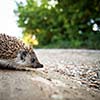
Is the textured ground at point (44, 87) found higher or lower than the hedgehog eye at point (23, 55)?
lower

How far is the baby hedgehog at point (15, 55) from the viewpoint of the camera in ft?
15.9

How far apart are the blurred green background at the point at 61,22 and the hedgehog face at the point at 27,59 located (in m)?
9.13

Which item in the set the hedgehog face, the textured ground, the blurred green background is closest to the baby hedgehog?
the hedgehog face

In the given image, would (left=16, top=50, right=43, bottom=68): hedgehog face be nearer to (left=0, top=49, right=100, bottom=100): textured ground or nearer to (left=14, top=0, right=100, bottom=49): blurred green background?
(left=0, top=49, right=100, bottom=100): textured ground

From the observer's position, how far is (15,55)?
4.93m

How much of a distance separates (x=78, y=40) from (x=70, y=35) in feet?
3.40

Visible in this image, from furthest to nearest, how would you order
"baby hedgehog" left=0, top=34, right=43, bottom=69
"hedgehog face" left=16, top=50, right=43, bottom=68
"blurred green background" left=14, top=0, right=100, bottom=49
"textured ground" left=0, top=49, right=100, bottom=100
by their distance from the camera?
"blurred green background" left=14, top=0, right=100, bottom=49 → "hedgehog face" left=16, top=50, right=43, bottom=68 → "baby hedgehog" left=0, top=34, right=43, bottom=69 → "textured ground" left=0, top=49, right=100, bottom=100

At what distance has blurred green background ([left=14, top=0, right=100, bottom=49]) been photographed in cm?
1496

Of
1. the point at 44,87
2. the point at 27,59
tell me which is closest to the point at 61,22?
the point at 27,59

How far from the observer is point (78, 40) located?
16406 mm

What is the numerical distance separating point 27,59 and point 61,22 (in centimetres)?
1392

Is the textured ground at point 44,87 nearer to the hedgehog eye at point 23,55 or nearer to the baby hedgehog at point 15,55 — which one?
the baby hedgehog at point 15,55

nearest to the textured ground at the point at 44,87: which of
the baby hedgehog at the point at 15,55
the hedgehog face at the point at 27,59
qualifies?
the baby hedgehog at the point at 15,55

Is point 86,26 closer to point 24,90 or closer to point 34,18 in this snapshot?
point 34,18
